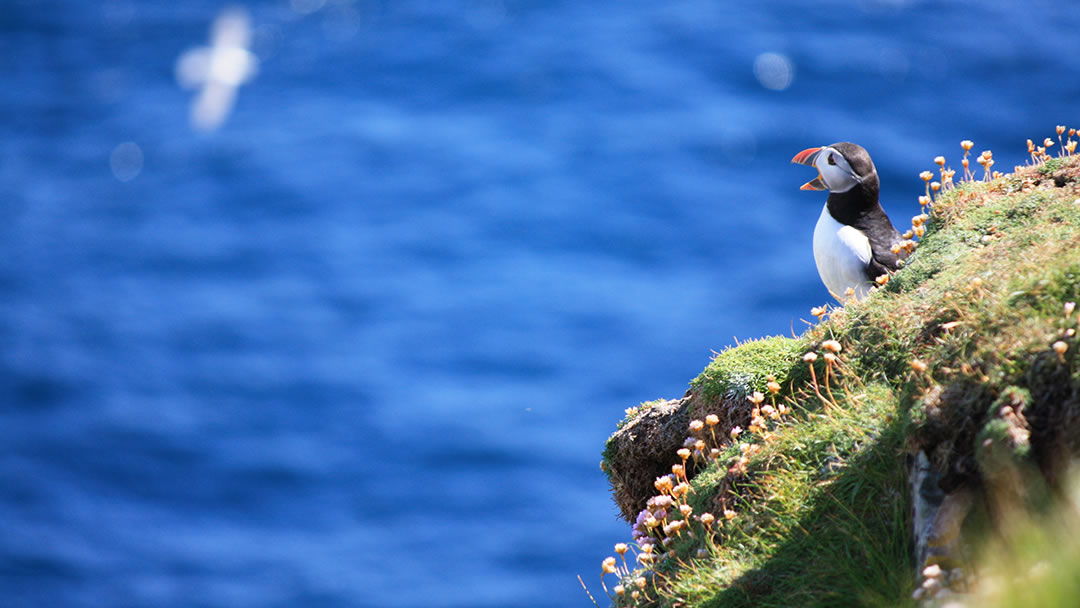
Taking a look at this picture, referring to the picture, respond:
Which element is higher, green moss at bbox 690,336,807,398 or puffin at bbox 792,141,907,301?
puffin at bbox 792,141,907,301

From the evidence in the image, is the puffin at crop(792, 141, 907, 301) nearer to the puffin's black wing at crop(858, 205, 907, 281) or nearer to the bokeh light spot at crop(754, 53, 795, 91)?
the puffin's black wing at crop(858, 205, 907, 281)

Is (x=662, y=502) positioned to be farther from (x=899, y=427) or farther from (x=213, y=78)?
(x=213, y=78)

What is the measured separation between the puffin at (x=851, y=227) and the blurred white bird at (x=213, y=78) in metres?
41.3

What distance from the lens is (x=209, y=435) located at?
34.5 meters

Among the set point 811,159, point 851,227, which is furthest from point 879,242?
point 811,159

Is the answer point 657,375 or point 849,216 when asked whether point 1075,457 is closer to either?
point 849,216

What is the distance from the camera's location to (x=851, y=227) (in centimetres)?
627

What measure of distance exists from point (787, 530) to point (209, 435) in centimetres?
3304

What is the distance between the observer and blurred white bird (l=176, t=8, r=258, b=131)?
4478cm

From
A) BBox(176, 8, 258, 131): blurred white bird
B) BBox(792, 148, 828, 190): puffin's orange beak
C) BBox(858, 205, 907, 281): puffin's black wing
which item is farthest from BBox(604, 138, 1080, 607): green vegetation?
BBox(176, 8, 258, 131): blurred white bird

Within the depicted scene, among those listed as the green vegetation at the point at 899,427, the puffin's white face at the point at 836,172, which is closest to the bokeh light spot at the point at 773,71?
the puffin's white face at the point at 836,172

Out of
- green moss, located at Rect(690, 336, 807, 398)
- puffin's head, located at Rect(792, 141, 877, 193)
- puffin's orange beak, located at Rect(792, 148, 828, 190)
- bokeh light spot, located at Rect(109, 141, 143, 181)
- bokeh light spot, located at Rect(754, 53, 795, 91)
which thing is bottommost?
green moss, located at Rect(690, 336, 807, 398)

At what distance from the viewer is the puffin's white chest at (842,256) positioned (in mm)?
6102

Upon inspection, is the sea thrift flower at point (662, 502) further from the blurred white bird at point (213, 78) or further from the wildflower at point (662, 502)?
the blurred white bird at point (213, 78)
